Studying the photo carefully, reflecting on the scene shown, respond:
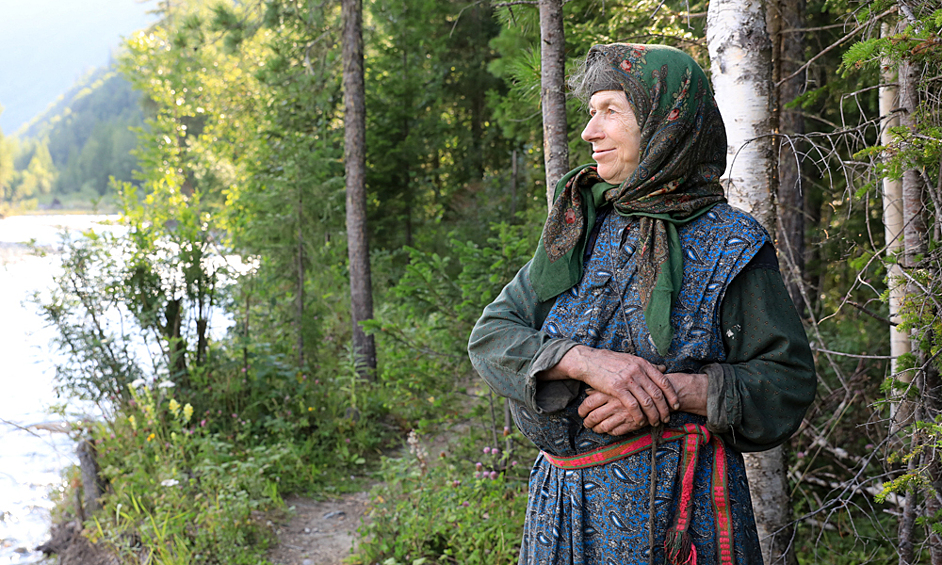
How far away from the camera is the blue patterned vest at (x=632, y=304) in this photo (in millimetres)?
1395

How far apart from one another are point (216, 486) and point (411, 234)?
5903mm

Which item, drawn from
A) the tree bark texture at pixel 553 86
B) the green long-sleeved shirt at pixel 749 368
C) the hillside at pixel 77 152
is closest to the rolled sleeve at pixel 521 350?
the green long-sleeved shirt at pixel 749 368

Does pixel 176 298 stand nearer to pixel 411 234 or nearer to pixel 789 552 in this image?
pixel 411 234

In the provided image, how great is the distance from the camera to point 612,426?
1.39 m

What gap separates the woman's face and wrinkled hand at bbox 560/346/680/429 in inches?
17.6

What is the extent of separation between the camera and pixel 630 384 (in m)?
1.34

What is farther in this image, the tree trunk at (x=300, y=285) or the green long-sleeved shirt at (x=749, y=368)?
the tree trunk at (x=300, y=285)

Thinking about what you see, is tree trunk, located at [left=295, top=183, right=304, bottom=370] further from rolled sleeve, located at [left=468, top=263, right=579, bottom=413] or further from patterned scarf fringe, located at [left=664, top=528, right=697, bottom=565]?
patterned scarf fringe, located at [left=664, top=528, right=697, bottom=565]

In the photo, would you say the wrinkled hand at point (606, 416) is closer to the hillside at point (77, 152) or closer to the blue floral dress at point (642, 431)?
the blue floral dress at point (642, 431)

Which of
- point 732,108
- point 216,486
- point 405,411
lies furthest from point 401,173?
point 732,108

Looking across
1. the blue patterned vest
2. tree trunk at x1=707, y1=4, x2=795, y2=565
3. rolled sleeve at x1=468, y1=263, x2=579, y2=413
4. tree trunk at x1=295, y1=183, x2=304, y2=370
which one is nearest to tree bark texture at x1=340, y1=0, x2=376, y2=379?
tree trunk at x1=295, y1=183, x2=304, y2=370

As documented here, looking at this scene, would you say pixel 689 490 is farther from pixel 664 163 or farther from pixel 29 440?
pixel 29 440

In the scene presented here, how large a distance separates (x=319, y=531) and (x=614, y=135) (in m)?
4.34

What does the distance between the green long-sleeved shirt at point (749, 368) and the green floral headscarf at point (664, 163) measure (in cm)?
15
